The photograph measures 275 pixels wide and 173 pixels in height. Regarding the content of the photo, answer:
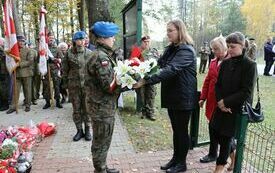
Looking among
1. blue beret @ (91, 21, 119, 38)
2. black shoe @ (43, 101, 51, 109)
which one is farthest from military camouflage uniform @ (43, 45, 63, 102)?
blue beret @ (91, 21, 119, 38)

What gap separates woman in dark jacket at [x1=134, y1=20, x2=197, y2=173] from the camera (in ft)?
13.6

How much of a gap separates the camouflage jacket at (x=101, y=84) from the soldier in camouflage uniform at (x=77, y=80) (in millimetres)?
2217

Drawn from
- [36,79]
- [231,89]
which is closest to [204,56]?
[36,79]

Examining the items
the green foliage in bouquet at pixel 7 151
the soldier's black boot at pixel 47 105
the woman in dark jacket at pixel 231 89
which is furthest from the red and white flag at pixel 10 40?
the woman in dark jacket at pixel 231 89

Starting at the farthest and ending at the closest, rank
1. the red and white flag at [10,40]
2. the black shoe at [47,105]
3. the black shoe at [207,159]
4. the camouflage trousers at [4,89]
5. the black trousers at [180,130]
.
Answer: the black shoe at [47,105], the camouflage trousers at [4,89], the red and white flag at [10,40], the black shoe at [207,159], the black trousers at [180,130]

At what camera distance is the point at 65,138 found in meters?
6.47

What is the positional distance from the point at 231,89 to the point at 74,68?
11.0 feet

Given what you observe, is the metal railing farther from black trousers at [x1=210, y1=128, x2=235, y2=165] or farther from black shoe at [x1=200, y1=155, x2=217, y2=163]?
black shoe at [x1=200, y1=155, x2=217, y2=163]

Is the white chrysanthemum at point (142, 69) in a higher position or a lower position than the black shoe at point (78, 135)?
higher

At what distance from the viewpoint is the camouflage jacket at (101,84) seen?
150 inches

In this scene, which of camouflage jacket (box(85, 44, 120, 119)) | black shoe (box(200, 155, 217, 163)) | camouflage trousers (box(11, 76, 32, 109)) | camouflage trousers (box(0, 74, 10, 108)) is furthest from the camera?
camouflage trousers (box(0, 74, 10, 108))

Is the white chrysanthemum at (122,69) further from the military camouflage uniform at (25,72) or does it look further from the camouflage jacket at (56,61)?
the camouflage jacket at (56,61)

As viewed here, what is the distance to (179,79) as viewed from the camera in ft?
14.0

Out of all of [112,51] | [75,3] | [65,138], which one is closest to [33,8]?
[75,3]
